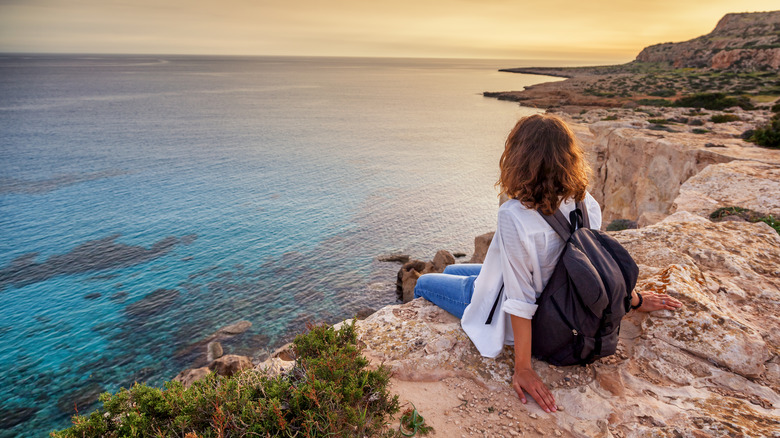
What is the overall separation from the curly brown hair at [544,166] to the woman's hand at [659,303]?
2427 mm

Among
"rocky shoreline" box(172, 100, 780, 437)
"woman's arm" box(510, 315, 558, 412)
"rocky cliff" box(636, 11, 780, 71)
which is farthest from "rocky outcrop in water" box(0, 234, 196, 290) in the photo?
"rocky cliff" box(636, 11, 780, 71)

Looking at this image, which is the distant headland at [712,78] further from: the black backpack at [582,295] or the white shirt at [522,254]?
the white shirt at [522,254]

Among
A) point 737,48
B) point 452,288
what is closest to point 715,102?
point 452,288

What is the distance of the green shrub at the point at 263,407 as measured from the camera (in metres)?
3.60

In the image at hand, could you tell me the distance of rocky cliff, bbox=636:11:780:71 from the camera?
7894 centimetres

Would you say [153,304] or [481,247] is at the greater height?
[481,247]

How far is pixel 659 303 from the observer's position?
4930 mm

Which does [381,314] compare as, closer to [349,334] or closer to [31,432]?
[349,334]

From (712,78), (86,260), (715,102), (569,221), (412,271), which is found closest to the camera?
(569,221)

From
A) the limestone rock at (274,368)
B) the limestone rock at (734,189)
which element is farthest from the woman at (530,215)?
the limestone rock at (734,189)

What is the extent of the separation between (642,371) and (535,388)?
1.54 m

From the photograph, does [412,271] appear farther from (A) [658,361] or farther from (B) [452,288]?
(A) [658,361]

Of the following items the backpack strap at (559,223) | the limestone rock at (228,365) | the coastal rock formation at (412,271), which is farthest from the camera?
the coastal rock formation at (412,271)

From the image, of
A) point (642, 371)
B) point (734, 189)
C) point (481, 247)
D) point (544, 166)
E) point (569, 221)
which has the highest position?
point (544, 166)
